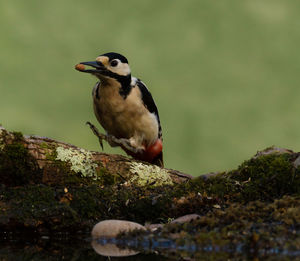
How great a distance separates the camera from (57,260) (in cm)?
291

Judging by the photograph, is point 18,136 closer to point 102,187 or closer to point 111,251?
point 102,187

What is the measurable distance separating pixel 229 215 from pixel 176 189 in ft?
3.54

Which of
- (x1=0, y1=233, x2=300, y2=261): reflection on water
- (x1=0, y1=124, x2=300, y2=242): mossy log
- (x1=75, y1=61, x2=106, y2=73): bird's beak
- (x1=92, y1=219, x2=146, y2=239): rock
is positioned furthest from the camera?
(x1=75, y1=61, x2=106, y2=73): bird's beak

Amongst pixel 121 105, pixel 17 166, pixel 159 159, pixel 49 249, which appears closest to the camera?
pixel 49 249

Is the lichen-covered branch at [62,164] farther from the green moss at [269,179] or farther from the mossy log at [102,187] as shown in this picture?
the green moss at [269,179]

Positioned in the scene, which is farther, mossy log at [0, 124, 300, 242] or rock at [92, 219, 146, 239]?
mossy log at [0, 124, 300, 242]

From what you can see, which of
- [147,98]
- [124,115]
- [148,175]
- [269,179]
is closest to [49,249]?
[148,175]

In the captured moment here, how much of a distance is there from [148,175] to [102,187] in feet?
1.80

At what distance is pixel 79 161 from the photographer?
488 centimetres

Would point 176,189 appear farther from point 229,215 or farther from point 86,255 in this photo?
point 86,255

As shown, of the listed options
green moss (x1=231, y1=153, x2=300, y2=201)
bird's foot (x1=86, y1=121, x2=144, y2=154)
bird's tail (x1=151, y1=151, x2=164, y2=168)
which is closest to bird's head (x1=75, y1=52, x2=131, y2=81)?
bird's foot (x1=86, y1=121, x2=144, y2=154)

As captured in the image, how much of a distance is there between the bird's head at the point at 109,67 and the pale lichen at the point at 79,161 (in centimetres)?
105

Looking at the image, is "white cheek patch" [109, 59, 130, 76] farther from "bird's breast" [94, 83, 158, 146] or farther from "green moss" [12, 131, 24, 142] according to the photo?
"green moss" [12, 131, 24, 142]

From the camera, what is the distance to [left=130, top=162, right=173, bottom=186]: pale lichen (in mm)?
4992
